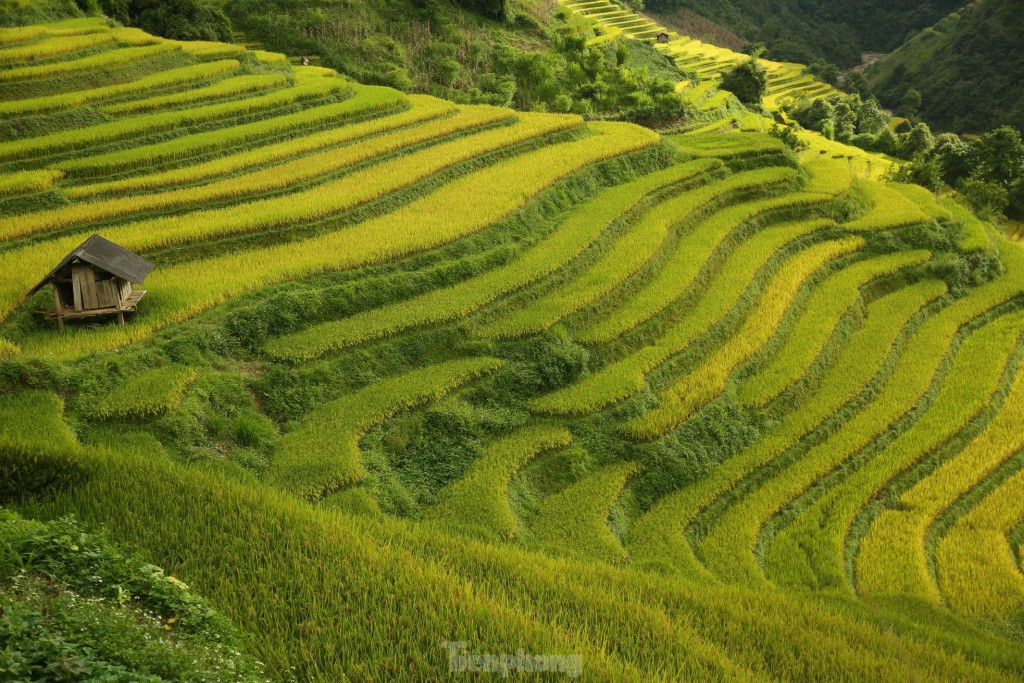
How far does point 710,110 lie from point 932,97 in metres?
26.1

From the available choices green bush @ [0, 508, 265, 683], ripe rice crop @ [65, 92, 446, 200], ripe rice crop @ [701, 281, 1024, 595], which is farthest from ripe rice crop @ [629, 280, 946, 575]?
ripe rice crop @ [65, 92, 446, 200]

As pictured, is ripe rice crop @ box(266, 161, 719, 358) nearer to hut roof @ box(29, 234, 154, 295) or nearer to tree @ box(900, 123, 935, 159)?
hut roof @ box(29, 234, 154, 295)

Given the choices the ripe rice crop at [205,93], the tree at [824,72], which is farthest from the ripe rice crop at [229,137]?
the tree at [824,72]

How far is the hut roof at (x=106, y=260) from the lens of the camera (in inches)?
346

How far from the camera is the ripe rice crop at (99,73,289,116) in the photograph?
16.1 meters

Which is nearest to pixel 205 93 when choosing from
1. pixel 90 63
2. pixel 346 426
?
pixel 90 63

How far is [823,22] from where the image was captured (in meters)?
64.8

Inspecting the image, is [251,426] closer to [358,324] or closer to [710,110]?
[358,324]

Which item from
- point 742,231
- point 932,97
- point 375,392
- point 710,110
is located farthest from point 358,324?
point 932,97

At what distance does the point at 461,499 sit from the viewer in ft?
28.9

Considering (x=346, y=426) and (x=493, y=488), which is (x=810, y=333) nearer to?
(x=493, y=488)

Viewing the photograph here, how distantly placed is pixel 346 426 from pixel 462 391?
179cm

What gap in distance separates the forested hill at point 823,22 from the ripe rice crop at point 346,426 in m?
53.0

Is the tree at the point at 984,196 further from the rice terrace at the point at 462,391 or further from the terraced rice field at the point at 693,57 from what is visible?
the terraced rice field at the point at 693,57
